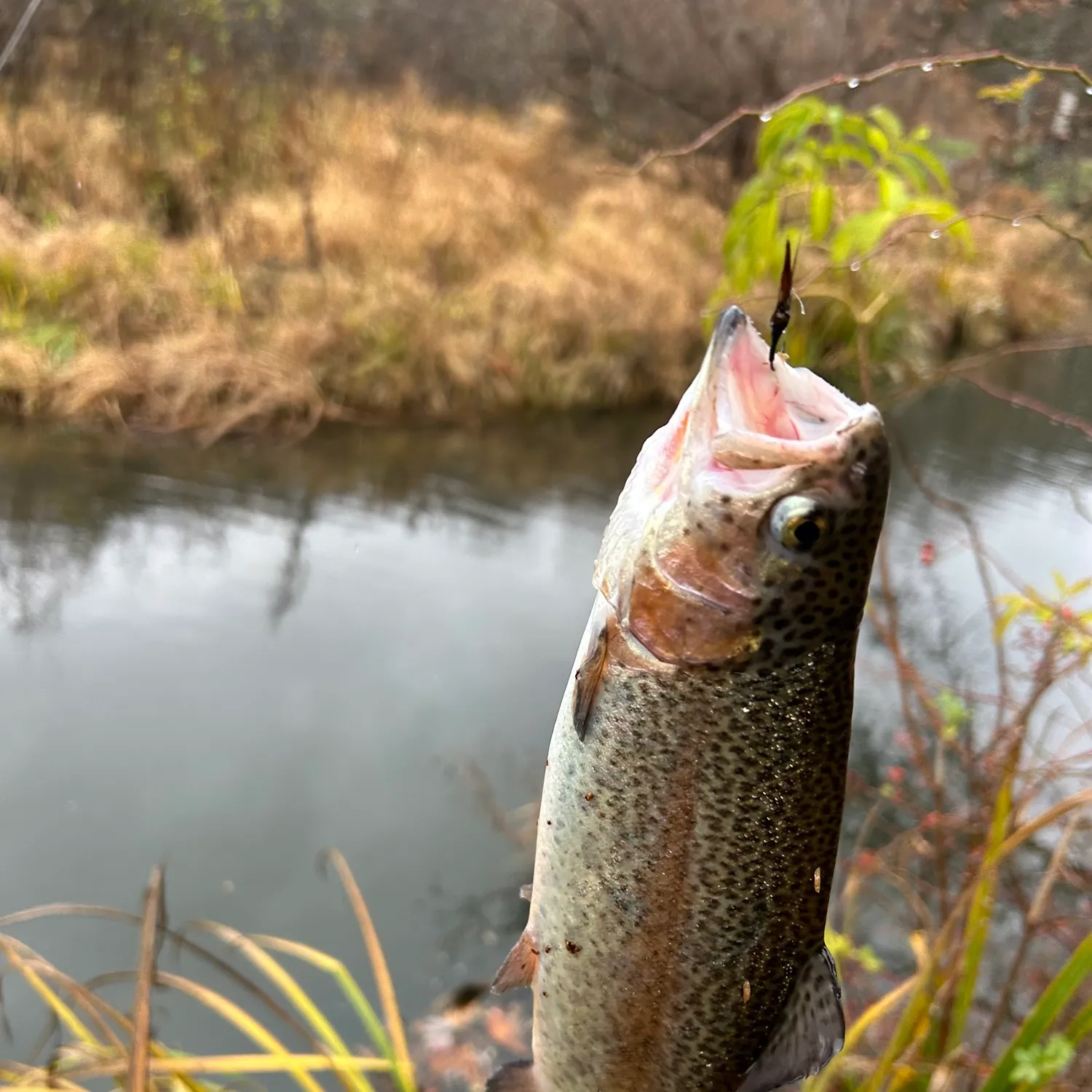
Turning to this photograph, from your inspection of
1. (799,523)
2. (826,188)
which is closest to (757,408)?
Answer: (799,523)

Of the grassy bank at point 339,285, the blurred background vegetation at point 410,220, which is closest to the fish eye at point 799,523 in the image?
the blurred background vegetation at point 410,220

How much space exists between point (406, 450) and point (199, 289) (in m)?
2.30

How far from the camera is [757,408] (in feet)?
2.57

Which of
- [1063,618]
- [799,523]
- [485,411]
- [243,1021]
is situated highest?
[799,523]

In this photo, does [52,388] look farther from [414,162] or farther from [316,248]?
[414,162]

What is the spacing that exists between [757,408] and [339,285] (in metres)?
A: 6.27

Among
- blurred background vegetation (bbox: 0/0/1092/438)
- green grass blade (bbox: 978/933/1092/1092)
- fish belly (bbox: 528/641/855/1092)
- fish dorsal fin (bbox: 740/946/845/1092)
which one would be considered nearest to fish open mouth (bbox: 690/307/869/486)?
fish belly (bbox: 528/641/855/1092)

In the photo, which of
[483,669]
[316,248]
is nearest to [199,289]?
[316,248]

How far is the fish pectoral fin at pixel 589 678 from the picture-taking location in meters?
0.83

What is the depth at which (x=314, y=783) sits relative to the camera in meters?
2.94

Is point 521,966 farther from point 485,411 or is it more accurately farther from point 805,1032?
point 485,411

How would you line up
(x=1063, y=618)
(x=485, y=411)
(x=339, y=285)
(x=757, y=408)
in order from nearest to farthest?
1. (x=757, y=408)
2. (x=1063, y=618)
3. (x=485, y=411)
4. (x=339, y=285)

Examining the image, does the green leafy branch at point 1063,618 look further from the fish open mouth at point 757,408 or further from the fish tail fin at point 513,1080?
the fish tail fin at point 513,1080

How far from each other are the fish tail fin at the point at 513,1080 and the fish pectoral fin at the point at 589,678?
50 centimetres
